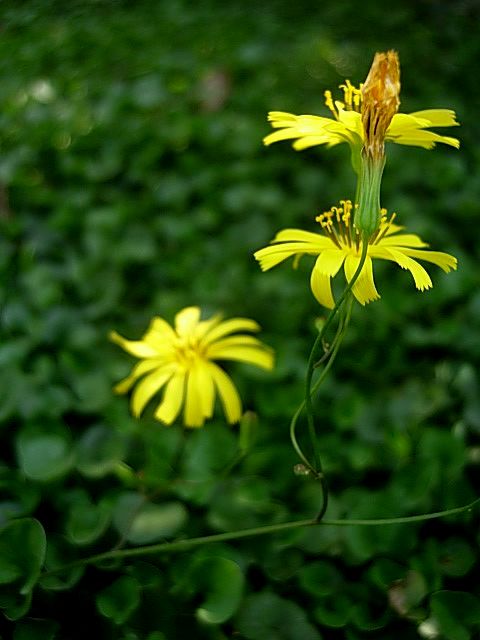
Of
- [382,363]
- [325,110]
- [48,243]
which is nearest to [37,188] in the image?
[48,243]

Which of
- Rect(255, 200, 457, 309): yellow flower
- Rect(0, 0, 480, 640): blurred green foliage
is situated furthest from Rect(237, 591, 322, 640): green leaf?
Rect(255, 200, 457, 309): yellow flower

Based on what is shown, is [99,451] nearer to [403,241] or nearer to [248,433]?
[248,433]

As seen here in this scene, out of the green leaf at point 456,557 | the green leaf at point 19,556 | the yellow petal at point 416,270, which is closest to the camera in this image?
the yellow petal at point 416,270

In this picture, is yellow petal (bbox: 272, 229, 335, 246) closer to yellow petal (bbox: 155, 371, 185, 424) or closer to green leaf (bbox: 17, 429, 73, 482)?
yellow petal (bbox: 155, 371, 185, 424)

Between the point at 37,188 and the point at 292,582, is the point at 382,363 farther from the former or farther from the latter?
the point at 37,188

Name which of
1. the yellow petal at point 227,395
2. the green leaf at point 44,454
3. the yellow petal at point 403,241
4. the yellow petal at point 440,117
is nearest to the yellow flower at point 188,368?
the yellow petal at point 227,395

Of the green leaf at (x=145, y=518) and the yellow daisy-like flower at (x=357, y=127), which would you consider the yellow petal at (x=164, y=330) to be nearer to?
the green leaf at (x=145, y=518)
